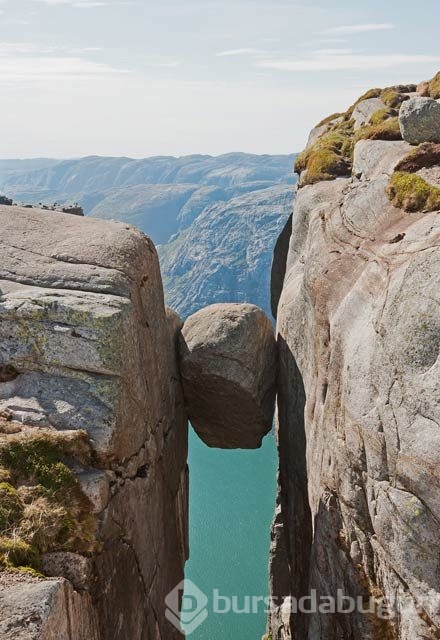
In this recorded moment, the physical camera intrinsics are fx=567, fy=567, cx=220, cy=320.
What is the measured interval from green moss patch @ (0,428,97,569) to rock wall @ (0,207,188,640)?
289mm

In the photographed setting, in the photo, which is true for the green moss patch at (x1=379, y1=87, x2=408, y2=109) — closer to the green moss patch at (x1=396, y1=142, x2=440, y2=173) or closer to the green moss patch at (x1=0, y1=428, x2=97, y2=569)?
the green moss patch at (x1=396, y1=142, x2=440, y2=173)

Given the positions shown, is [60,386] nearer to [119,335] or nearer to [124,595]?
[119,335]

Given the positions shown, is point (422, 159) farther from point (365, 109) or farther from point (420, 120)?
point (365, 109)

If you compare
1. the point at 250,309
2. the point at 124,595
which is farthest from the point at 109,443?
the point at 250,309

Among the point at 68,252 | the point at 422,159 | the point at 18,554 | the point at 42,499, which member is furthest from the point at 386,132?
the point at 18,554

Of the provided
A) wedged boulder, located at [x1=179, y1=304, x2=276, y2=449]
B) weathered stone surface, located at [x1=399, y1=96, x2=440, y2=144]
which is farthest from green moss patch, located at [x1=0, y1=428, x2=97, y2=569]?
weathered stone surface, located at [x1=399, y1=96, x2=440, y2=144]

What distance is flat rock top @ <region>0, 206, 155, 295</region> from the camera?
17156 millimetres

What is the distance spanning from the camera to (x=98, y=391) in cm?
1499

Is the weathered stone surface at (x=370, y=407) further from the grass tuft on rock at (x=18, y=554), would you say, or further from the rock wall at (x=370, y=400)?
the grass tuft on rock at (x=18, y=554)

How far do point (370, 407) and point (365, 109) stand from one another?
24.8m

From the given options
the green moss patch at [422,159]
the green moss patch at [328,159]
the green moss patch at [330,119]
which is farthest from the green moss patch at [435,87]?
the green moss patch at [422,159]

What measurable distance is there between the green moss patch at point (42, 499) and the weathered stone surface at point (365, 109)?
24613 mm

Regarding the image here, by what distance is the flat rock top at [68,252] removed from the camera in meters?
17.2

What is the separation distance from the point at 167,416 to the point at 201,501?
62.3 metres
